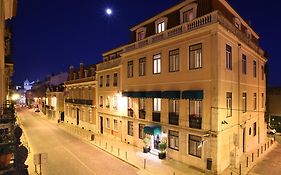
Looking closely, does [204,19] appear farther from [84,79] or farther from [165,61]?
[84,79]

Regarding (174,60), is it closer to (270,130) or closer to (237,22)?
(237,22)

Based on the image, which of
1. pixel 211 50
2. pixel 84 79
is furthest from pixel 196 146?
pixel 84 79

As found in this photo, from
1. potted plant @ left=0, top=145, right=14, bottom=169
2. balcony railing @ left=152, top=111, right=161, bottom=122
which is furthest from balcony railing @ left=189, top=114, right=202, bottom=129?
potted plant @ left=0, top=145, right=14, bottom=169

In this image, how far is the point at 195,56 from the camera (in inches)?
722

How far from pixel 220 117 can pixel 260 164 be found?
6956mm

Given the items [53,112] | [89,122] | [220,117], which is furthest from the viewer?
[53,112]

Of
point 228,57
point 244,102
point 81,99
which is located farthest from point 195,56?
point 81,99

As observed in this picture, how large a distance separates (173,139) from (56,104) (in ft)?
131

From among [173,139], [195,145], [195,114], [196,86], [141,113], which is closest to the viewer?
[196,86]

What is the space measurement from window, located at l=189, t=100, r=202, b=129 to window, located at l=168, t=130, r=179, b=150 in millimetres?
2212

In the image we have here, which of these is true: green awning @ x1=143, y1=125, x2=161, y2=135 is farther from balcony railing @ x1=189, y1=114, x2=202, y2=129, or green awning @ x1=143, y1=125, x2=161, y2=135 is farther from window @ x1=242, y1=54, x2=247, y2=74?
window @ x1=242, y1=54, x2=247, y2=74

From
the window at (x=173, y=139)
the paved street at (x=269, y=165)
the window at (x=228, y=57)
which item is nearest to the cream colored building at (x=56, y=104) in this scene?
the window at (x=173, y=139)

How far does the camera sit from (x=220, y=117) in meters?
16.7

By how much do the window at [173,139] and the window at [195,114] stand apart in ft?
7.26
